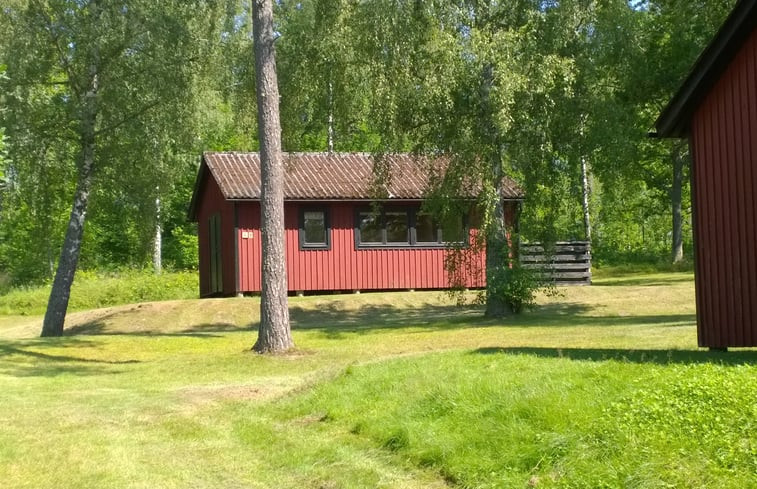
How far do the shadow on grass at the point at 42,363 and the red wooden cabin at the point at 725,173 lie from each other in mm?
10061

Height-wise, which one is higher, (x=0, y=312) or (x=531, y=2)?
(x=531, y=2)

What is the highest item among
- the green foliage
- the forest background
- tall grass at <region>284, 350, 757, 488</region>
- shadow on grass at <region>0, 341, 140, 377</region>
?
the forest background

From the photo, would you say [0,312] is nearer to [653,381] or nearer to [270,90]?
[270,90]

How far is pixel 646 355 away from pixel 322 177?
75.6ft

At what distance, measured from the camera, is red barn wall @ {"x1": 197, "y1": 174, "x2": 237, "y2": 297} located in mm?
33500

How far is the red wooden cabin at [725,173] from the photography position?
13242 mm

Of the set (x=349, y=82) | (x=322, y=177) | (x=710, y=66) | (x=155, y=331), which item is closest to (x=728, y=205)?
(x=710, y=66)

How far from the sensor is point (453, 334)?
2131 cm

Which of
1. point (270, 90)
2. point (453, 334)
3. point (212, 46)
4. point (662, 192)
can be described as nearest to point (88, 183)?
point (212, 46)

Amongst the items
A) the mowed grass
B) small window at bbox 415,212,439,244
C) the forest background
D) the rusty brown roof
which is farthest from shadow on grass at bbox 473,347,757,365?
small window at bbox 415,212,439,244

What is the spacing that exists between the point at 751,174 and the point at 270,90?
353 inches

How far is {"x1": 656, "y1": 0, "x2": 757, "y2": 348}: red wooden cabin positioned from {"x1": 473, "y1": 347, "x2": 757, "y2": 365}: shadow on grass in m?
0.84

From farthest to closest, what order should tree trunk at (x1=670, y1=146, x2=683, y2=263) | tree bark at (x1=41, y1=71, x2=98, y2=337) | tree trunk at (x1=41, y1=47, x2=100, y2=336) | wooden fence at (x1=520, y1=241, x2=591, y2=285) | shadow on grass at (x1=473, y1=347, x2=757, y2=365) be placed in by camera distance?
tree trunk at (x1=670, y1=146, x2=683, y2=263) < wooden fence at (x1=520, y1=241, x2=591, y2=285) < tree bark at (x1=41, y1=71, x2=98, y2=337) < tree trunk at (x1=41, y1=47, x2=100, y2=336) < shadow on grass at (x1=473, y1=347, x2=757, y2=365)

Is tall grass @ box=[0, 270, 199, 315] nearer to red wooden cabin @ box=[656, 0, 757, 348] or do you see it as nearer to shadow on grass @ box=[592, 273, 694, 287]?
shadow on grass @ box=[592, 273, 694, 287]
